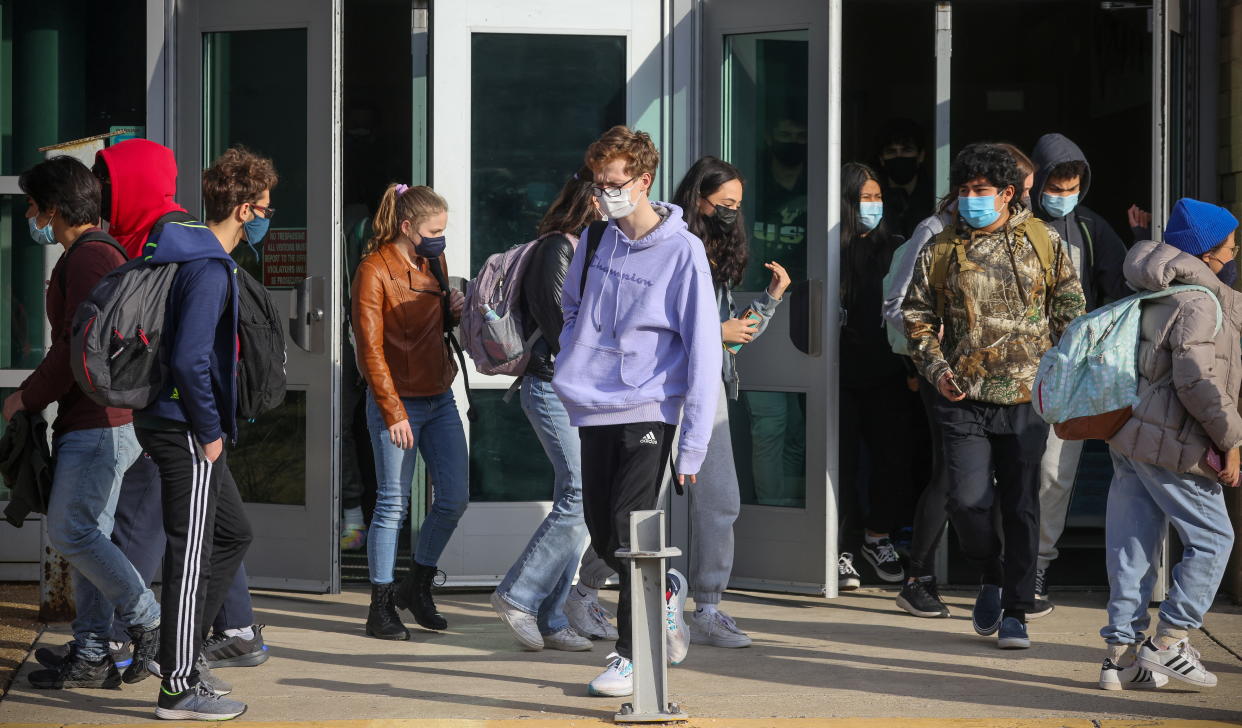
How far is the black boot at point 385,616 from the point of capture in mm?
6246

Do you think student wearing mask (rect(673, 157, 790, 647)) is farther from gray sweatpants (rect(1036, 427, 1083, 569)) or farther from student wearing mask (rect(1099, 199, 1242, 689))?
gray sweatpants (rect(1036, 427, 1083, 569))

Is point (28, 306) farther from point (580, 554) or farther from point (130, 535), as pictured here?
point (580, 554)

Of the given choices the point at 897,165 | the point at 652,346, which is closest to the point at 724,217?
the point at 652,346

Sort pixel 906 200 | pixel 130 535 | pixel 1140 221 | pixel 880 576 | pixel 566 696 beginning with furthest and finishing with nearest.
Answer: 1. pixel 906 200
2. pixel 880 576
3. pixel 1140 221
4. pixel 130 535
5. pixel 566 696

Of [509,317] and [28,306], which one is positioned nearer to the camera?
[509,317]

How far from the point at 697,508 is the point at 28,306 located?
385 cm

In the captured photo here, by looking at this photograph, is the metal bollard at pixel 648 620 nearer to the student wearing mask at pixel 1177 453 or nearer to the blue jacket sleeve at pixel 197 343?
the blue jacket sleeve at pixel 197 343

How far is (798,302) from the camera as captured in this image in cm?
722

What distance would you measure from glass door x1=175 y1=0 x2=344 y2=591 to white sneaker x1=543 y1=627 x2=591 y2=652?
1.57 metres

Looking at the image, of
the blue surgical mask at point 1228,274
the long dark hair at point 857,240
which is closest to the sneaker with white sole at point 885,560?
the long dark hair at point 857,240

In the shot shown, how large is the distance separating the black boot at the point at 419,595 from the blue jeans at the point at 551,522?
0.61 metres

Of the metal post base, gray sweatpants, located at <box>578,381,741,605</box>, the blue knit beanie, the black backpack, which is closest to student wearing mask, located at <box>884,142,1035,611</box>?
gray sweatpants, located at <box>578,381,741,605</box>

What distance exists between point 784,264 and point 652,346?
8.44 feet

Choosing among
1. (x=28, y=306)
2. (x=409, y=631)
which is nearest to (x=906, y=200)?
(x=409, y=631)
